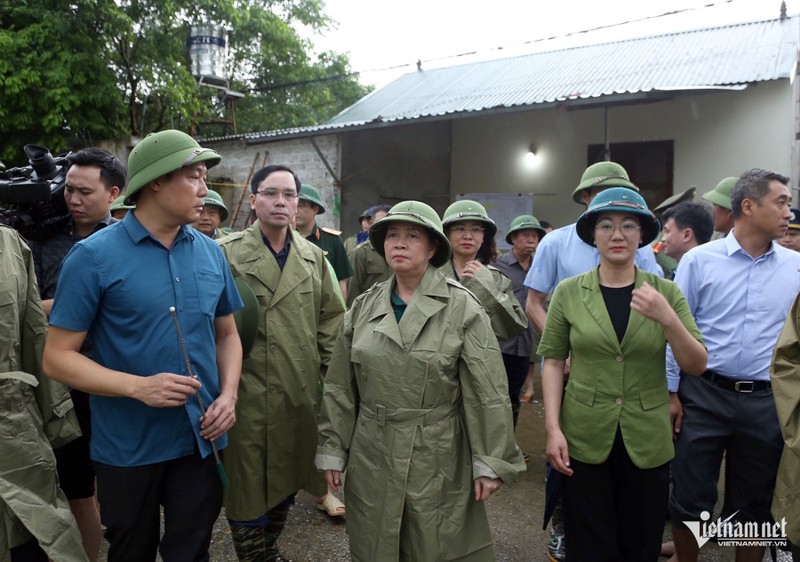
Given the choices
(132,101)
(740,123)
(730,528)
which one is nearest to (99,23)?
Answer: (132,101)

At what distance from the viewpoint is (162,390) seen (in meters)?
2.04

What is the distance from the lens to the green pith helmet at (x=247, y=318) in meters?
A: 2.66

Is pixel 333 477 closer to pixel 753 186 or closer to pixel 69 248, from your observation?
pixel 69 248

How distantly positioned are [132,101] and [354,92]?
12.8 m

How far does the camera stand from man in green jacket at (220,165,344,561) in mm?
2848

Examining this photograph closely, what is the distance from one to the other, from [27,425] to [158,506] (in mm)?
561

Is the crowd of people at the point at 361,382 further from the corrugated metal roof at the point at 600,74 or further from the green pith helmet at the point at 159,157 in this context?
the corrugated metal roof at the point at 600,74

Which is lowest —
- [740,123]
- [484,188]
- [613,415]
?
[613,415]

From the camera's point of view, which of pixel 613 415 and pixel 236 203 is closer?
pixel 613 415

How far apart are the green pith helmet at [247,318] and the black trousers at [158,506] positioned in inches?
22.0

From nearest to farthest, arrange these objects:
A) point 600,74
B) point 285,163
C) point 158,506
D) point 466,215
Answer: point 158,506
point 466,215
point 600,74
point 285,163

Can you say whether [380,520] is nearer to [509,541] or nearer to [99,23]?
[509,541]

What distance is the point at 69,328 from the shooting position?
6.77 ft

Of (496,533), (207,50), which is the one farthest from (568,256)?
(207,50)
